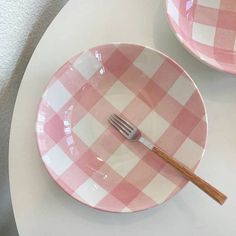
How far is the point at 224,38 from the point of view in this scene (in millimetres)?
735

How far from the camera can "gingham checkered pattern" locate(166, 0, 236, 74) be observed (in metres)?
0.71

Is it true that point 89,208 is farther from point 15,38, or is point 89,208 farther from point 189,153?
point 15,38

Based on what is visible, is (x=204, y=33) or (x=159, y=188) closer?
(x=159, y=188)

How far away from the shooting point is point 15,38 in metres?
0.72

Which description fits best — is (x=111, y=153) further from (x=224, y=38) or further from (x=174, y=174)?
(x=224, y=38)

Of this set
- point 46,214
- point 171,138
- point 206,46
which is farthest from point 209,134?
point 46,214

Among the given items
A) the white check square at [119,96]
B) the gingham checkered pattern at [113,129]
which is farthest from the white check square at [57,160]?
the white check square at [119,96]

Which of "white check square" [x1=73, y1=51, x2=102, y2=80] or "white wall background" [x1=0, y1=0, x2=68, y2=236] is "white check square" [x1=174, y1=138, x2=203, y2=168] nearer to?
"white check square" [x1=73, y1=51, x2=102, y2=80]

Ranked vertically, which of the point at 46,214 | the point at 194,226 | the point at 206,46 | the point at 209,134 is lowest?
the point at 46,214

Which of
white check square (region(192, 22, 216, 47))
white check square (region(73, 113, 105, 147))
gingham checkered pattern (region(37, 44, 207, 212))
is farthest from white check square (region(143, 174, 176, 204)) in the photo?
white check square (region(192, 22, 216, 47))

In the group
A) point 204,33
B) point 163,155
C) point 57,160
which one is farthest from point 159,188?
point 204,33

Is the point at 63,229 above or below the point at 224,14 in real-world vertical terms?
below

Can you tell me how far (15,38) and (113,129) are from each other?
22cm

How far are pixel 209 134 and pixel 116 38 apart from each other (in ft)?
0.71
